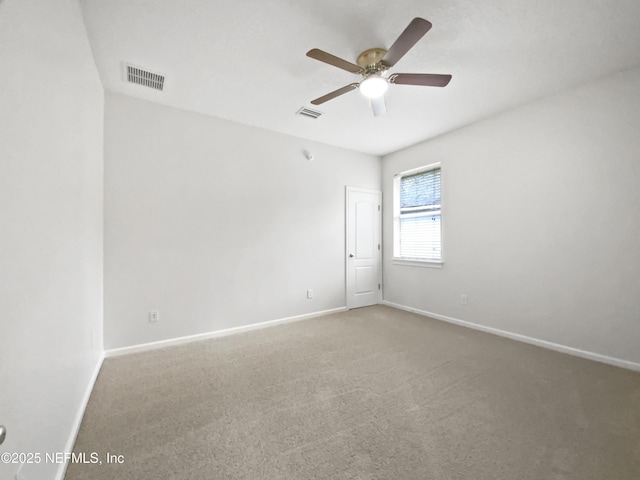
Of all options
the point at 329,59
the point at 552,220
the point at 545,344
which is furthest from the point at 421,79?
the point at 545,344

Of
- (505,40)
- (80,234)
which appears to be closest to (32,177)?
(80,234)

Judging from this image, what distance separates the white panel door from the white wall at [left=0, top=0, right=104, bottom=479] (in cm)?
336

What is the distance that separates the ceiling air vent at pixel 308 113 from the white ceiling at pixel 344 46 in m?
0.10

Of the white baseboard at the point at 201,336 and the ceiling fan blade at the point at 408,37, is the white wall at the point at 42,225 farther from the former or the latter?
the ceiling fan blade at the point at 408,37

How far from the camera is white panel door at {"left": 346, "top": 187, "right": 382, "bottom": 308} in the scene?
4.39m

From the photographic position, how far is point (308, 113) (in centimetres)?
315

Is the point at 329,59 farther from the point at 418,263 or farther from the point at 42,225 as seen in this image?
the point at 418,263

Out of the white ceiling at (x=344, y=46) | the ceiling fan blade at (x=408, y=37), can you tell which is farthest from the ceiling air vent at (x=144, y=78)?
the ceiling fan blade at (x=408, y=37)

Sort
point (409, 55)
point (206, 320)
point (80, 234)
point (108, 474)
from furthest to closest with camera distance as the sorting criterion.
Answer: point (206, 320)
point (409, 55)
point (80, 234)
point (108, 474)

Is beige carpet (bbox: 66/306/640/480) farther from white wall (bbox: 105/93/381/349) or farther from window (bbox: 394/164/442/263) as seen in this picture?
window (bbox: 394/164/442/263)

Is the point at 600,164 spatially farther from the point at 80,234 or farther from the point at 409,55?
the point at 80,234

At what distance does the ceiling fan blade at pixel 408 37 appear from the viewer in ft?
4.88

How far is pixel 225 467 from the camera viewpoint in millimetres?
1343

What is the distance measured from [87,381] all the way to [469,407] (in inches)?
110
